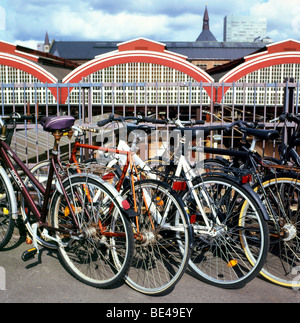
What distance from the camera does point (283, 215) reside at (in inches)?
129

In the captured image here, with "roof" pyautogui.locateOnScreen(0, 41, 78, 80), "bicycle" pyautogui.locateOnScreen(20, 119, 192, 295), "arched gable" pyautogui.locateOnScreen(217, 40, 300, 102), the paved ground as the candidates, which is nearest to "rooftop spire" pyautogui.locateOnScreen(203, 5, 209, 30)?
"roof" pyautogui.locateOnScreen(0, 41, 78, 80)

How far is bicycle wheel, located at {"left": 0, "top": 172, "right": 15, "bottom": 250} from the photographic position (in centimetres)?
373

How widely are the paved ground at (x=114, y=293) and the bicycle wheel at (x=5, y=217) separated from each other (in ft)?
1.37

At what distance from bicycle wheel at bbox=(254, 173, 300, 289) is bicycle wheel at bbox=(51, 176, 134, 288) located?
124cm

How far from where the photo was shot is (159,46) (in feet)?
117

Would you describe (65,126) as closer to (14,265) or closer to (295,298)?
(14,265)

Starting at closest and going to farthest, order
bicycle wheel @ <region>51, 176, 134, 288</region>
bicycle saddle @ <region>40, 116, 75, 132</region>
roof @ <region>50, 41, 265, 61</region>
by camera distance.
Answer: bicycle wheel @ <region>51, 176, 134, 288</region> → bicycle saddle @ <region>40, 116, 75, 132</region> → roof @ <region>50, 41, 265, 61</region>

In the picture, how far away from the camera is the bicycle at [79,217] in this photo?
10.1ft

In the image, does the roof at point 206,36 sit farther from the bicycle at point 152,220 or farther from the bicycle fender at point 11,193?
the bicycle at point 152,220

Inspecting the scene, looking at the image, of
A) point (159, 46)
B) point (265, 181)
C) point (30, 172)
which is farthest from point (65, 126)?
point (159, 46)

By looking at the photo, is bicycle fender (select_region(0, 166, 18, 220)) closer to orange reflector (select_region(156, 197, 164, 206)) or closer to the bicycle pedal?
the bicycle pedal

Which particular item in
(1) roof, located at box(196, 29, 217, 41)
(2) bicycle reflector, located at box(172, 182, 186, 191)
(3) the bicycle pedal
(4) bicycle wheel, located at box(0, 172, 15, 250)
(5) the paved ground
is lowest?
(5) the paved ground

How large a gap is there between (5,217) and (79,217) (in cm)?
113

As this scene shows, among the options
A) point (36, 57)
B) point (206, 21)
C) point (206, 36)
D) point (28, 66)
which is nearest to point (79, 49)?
point (206, 36)
